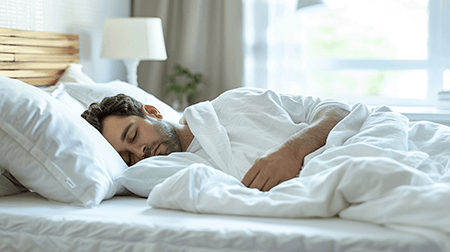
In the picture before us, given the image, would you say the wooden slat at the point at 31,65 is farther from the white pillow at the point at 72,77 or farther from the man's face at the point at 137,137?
the man's face at the point at 137,137

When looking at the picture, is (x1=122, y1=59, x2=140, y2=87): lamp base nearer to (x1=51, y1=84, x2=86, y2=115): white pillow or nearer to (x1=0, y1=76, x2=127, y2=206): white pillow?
(x1=51, y1=84, x2=86, y2=115): white pillow

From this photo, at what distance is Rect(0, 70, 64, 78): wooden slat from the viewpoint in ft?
6.43

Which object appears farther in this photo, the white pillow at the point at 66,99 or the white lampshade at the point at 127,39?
the white lampshade at the point at 127,39

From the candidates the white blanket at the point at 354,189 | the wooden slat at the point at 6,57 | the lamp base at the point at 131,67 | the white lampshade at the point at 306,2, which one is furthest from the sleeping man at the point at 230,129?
the lamp base at the point at 131,67

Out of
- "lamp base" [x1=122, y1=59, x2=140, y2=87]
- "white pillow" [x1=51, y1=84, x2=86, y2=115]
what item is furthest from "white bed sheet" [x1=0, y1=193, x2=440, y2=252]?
"lamp base" [x1=122, y1=59, x2=140, y2=87]

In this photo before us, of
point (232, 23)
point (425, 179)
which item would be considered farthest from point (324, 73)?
point (425, 179)

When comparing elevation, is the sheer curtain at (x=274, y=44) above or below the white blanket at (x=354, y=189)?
above

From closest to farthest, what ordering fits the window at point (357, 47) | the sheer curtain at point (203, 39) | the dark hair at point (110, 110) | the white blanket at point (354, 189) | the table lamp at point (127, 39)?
1. the white blanket at point (354, 189)
2. the dark hair at point (110, 110)
3. the table lamp at point (127, 39)
4. the window at point (357, 47)
5. the sheer curtain at point (203, 39)

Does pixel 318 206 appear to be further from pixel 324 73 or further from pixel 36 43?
pixel 324 73

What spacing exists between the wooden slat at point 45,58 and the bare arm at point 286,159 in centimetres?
152

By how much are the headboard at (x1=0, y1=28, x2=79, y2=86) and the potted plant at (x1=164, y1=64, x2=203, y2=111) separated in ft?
2.78

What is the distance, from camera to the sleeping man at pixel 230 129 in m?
1.22

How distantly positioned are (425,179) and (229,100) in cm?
81

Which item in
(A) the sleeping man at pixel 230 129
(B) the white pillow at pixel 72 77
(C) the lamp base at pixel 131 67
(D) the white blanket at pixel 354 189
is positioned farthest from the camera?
(C) the lamp base at pixel 131 67
